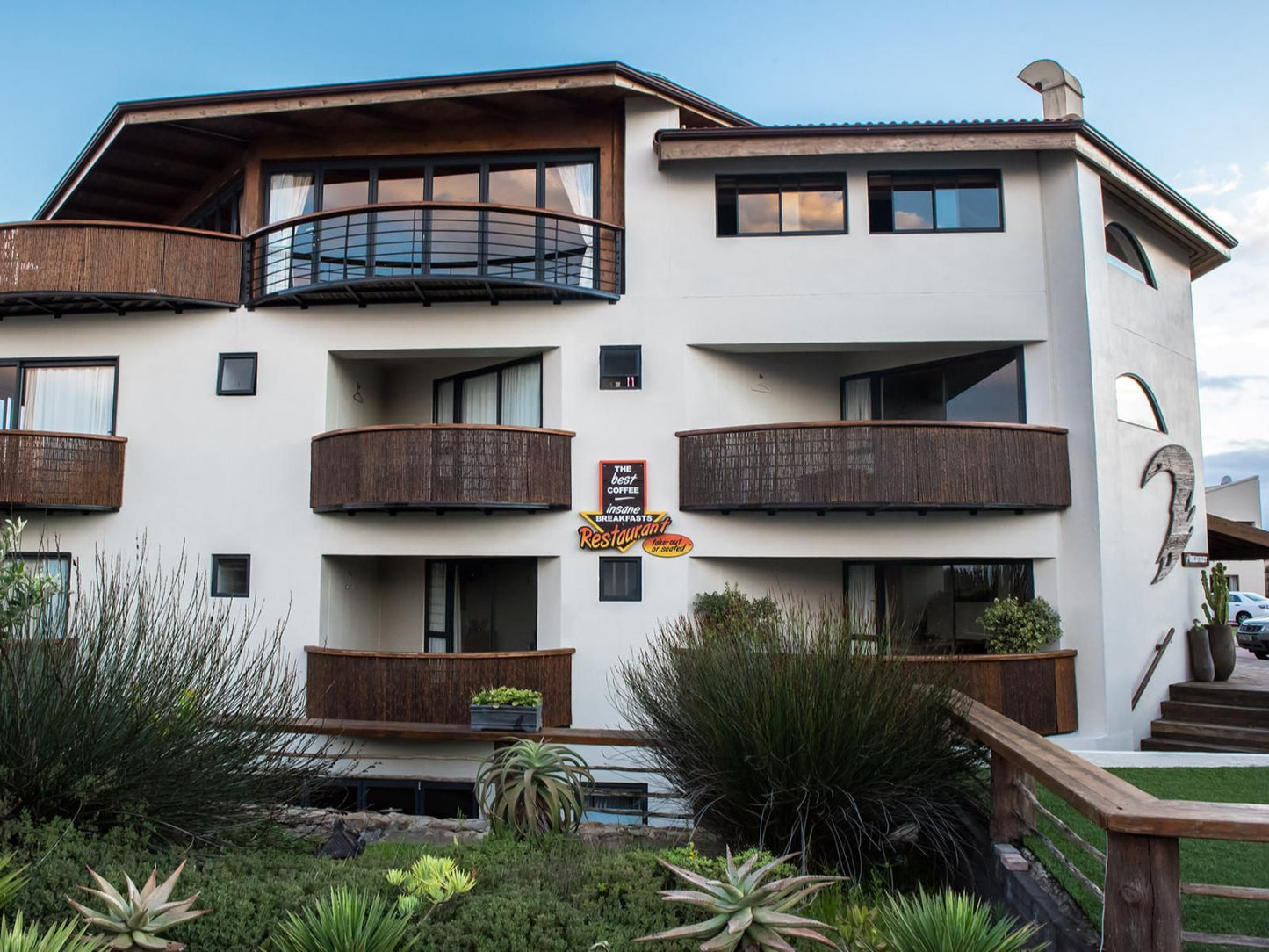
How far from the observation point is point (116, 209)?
18.6m

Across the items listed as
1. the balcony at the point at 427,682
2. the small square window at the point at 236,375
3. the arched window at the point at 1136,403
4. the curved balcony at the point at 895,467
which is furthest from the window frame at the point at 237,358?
the arched window at the point at 1136,403

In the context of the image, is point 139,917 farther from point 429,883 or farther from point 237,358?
point 237,358

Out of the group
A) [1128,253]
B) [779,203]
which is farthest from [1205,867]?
[1128,253]

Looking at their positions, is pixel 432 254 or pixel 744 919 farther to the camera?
pixel 432 254

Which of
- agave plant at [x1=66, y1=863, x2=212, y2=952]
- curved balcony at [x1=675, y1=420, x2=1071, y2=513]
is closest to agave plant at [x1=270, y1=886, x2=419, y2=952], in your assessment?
agave plant at [x1=66, y1=863, x2=212, y2=952]

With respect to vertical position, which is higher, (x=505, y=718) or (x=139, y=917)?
(x=139, y=917)

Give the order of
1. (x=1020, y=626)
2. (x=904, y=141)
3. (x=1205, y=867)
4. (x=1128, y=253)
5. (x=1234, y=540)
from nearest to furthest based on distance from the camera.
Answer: (x=1205, y=867) → (x=1020, y=626) → (x=904, y=141) → (x=1128, y=253) → (x=1234, y=540)

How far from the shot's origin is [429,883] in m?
4.89

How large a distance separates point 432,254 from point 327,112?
110 inches

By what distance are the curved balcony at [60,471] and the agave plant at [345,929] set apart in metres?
12.2

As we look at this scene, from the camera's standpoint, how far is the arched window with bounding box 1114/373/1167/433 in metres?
14.5

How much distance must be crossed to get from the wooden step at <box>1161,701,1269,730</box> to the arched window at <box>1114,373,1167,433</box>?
4330mm

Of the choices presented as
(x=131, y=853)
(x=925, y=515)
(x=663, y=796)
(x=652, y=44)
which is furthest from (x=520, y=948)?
(x=652, y=44)

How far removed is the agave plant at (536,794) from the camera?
7137 mm
